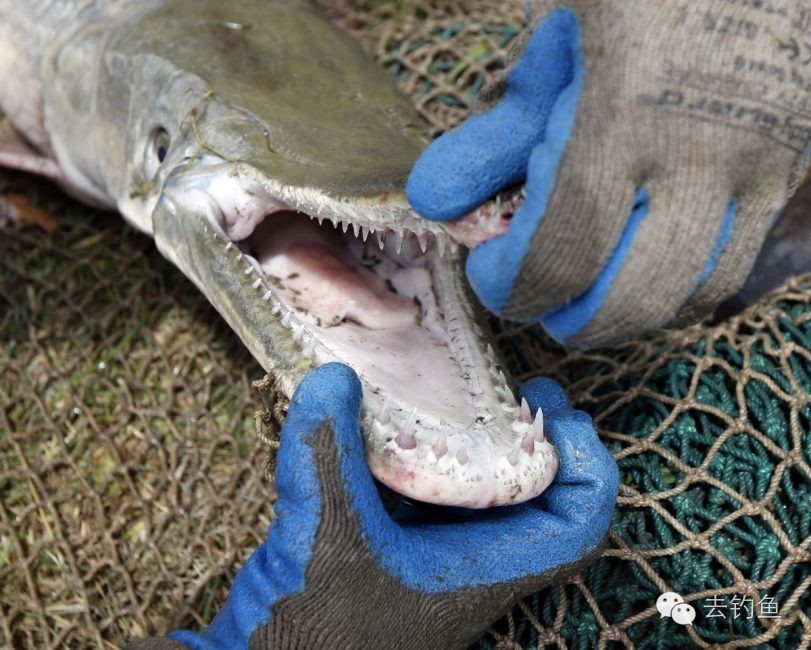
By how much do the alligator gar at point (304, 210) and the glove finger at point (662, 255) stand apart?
0.71ft

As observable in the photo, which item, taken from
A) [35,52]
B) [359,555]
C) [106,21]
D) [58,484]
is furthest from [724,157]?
[35,52]

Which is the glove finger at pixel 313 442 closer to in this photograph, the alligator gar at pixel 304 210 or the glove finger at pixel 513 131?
the alligator gar at pixel 304 210

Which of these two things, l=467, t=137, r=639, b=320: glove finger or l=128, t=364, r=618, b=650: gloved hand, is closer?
l=467, t=137, r=639, b=320: glove finger

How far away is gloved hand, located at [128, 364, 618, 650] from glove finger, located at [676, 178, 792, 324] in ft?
1.85

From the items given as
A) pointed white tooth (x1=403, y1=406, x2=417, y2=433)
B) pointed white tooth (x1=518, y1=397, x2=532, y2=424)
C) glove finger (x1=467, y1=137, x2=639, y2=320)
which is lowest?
pointed white tooth (x1=403, y1=406, x2=417, y2=433)

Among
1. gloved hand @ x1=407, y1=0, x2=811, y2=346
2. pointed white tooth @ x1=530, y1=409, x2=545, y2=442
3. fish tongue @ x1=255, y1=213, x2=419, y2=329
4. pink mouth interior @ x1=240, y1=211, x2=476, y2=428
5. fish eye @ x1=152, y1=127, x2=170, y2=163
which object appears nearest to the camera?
gloved hand @ x1=407, y1=0, x2=811, y2=346

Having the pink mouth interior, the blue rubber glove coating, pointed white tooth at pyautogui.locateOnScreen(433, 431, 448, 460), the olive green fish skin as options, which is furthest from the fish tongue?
the blue rubber glove coating

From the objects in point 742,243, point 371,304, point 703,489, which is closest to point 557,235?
point 742,243

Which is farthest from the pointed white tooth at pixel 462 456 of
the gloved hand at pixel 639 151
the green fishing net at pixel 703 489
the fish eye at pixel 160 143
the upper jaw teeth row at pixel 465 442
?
the fish eye at pixel 160 143

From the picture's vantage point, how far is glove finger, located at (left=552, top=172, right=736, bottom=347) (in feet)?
4.16

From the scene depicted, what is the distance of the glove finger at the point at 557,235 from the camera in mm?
1250

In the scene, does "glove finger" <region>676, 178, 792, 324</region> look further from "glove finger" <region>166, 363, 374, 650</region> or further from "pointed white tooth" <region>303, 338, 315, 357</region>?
"pointed white tooth" <region>303, 338, 315, 357</region>

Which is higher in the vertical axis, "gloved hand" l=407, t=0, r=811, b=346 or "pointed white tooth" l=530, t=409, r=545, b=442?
"gloved hand" l=407, t=0, r=811, b=346

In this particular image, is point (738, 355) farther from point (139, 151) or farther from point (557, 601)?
point (139, 151)
